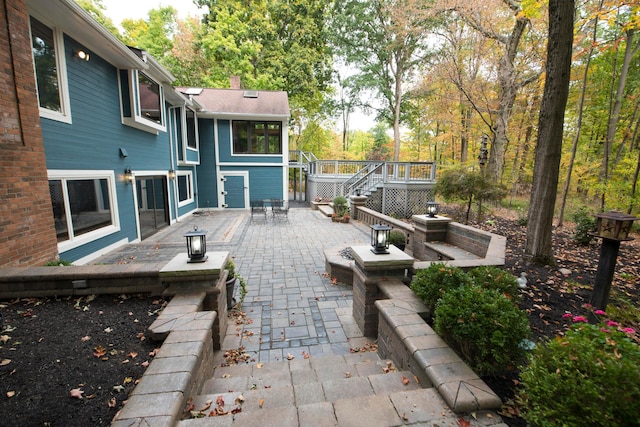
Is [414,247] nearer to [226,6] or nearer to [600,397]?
[600,397]

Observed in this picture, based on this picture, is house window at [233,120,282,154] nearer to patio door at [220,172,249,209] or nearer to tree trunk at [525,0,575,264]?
patio door at [220,172,249,209]

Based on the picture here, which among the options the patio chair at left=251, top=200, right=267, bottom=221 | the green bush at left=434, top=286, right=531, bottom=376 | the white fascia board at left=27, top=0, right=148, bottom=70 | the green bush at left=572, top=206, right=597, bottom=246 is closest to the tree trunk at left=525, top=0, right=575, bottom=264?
the green bush at left=572, top=206, right=597, bottom=246

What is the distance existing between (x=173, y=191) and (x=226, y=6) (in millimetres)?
15247

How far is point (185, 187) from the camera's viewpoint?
495 inches

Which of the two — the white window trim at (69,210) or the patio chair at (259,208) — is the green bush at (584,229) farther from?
the white window trim at (69,210)

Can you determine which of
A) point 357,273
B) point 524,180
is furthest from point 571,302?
point 524,180

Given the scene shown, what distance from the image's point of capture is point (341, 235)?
29.0 ft

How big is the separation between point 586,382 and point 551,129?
4408 mm

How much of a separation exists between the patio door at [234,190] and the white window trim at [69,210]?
7597 mm

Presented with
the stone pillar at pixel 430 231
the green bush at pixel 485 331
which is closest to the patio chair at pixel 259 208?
the stone pillar at pixel 430 231

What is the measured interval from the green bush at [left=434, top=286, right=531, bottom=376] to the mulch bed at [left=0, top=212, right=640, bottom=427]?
19cm

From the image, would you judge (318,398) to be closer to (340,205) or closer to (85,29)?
(85,29)

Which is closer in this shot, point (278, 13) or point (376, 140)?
point (278, 13)

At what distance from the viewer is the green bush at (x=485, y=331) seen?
1.97 meters
